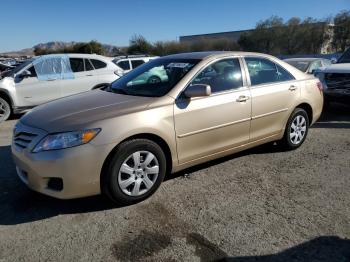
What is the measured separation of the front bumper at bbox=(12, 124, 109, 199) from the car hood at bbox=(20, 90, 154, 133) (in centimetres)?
18

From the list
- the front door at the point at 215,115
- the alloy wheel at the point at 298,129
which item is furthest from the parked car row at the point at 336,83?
the front door at the point at 215,115

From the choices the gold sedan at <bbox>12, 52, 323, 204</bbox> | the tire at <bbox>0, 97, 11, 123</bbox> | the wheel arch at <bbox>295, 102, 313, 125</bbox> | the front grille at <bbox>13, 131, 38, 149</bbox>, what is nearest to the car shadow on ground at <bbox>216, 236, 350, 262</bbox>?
the gold sedan at <bbox>12, 52, 323, 204</bbox>

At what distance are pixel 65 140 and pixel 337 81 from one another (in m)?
7.02

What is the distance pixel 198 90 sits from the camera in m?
3.98

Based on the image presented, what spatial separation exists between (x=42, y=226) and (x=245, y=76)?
3093 millimetres

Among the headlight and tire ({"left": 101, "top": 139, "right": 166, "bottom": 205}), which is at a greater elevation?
the headlight

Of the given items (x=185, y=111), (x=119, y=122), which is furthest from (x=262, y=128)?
(x=119, y=122)

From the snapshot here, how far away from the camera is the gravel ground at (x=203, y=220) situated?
295 cm

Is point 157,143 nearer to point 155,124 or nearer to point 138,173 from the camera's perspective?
point 155,124

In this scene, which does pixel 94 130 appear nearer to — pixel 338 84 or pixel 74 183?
pixel 74 183

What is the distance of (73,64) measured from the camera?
9.52 m

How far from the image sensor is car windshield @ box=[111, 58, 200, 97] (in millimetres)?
4234

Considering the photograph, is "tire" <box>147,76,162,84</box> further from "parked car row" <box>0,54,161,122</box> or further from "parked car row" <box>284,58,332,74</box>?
"parked car row" <box>284,58,332,74</box>

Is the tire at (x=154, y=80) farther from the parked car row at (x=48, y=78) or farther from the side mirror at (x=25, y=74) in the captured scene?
the side mirror at (x=25, y=74)
